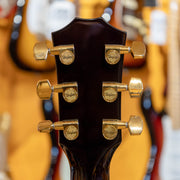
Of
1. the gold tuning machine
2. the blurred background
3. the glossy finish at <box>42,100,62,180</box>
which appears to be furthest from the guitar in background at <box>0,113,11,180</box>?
the gold tuning machine

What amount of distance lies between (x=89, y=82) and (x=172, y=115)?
71 cm

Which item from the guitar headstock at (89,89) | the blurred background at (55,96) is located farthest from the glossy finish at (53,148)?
the guitar headstock at (89,89)

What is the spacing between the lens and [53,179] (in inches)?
40.7

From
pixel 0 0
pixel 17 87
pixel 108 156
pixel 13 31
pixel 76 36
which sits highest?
pixel 0 0

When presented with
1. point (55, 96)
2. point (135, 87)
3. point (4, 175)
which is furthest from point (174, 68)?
point (4, 175)

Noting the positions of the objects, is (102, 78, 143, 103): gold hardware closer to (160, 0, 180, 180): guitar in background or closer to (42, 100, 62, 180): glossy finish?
(42, 100, 62, 180): glossy finish

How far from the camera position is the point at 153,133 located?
1100 millimetres

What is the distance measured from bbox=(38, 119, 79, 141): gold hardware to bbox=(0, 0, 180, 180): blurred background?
473mm

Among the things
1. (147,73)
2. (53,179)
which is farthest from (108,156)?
(147,73)

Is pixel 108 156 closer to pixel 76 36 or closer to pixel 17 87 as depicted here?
pixel 76 36

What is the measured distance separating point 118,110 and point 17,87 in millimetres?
624

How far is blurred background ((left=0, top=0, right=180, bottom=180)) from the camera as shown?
1013mm

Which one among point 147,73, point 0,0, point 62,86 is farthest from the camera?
point 147,73

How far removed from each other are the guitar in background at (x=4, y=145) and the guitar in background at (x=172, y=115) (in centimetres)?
64
